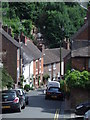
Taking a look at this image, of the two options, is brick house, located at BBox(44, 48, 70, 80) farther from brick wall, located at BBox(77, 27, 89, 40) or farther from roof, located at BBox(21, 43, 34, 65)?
brick wall, located at BBox(77, 27, 89, 40)

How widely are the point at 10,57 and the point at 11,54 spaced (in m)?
0.41

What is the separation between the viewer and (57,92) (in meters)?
35.5

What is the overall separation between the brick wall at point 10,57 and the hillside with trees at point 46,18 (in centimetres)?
3478

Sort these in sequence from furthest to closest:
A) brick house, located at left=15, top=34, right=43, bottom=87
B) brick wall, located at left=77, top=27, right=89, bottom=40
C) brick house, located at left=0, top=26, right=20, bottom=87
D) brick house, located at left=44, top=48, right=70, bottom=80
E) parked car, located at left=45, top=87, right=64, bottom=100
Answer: brick house, located at left=44, top=48, right=70, bottom=80 → brick house, located at left=15, top=34, right=43, bottom=87 → brick house, located at left=0, top=26, right=20, bottom=87 → brick wall, located at left=77, top=27, right=89, bottom=40 → parked car, located at left=45, top=87, right=64, bottom=100

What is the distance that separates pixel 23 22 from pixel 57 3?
39.1ft

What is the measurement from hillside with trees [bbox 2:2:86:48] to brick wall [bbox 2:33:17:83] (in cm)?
3478

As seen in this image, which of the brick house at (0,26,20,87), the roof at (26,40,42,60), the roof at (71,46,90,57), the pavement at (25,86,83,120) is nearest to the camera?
the pavement at (25,86,83,120)

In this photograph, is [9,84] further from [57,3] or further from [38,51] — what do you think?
[57,3]

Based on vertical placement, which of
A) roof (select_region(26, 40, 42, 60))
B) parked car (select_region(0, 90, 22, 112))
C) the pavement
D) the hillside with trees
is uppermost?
the hillside with trees

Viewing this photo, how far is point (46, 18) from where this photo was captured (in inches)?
3829

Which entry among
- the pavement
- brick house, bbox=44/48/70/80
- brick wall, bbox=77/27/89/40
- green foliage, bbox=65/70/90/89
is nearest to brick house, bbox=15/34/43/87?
brick house, bbox=44/48/70/80

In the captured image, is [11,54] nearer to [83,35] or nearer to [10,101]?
[83,35]

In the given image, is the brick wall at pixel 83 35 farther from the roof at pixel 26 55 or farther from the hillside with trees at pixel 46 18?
the hillside with trees at pixel 46 18

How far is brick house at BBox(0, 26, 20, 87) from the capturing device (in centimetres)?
5044
